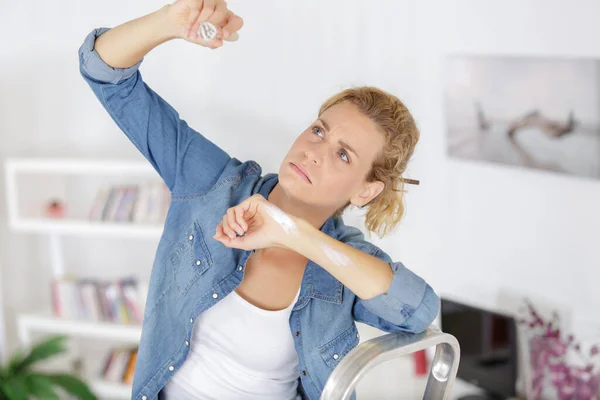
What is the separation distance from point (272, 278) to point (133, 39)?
1.71 feet

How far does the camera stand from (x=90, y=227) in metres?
3.94

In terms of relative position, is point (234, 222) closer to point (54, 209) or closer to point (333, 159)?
point (333, 159)

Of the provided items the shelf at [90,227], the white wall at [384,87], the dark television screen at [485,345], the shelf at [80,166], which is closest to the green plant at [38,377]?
the shelf at [90,227]

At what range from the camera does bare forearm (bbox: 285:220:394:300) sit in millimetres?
1284

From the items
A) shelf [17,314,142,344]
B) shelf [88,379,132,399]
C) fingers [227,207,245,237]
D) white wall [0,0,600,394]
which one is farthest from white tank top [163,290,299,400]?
shelf [88,379,132,399]

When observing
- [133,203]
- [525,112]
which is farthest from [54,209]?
[525,112]

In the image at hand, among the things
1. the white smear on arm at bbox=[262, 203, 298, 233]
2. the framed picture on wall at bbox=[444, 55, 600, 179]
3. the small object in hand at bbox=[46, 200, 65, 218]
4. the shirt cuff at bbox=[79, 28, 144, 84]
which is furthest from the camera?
the small object in hand at bbox=[46, 200, 65, 218]

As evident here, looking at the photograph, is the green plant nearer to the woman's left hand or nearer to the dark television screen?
the dark television screen

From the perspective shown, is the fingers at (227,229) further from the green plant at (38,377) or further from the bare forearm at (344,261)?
the green plant at (38,377)

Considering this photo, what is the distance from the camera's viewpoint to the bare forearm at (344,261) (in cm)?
128

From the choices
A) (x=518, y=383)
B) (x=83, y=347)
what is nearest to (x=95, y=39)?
(x=518, y=383)

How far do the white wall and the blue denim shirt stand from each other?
5.44 feet

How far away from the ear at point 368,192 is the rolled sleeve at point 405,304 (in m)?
0.26

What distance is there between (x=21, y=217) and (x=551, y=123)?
261 cm
